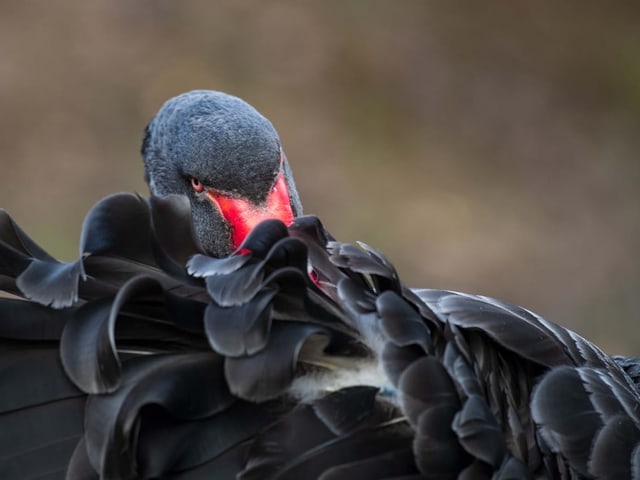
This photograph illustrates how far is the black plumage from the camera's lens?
1.88 metres

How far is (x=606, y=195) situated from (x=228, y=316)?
6.16m

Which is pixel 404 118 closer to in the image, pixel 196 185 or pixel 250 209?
pixel 196 185

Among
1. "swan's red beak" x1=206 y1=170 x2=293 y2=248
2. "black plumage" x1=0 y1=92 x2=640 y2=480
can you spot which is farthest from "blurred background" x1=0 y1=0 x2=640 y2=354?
"black plumage" x1=0 y1=92 x2=640 y2=480

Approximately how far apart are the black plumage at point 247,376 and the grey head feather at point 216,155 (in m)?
1.22

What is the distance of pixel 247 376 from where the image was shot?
185 centimetres

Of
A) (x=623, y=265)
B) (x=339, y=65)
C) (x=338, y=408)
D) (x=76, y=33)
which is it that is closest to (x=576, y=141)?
(x=623, y=265)

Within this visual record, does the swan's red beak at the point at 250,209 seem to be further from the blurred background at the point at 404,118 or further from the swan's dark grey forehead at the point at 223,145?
the blurred background at the point at 404,118

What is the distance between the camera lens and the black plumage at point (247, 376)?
6.15 feet

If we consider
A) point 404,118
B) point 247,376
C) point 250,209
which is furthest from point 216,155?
point 404,118

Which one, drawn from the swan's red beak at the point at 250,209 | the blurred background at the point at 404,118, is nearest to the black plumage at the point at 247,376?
the swan's red beak at the point at 250,209

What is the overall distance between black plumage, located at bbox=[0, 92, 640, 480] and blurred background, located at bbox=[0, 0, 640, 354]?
4.77 metres

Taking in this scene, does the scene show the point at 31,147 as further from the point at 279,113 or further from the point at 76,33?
the point at 279,113

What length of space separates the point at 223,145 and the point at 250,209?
0.75 ft

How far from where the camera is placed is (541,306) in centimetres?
695
